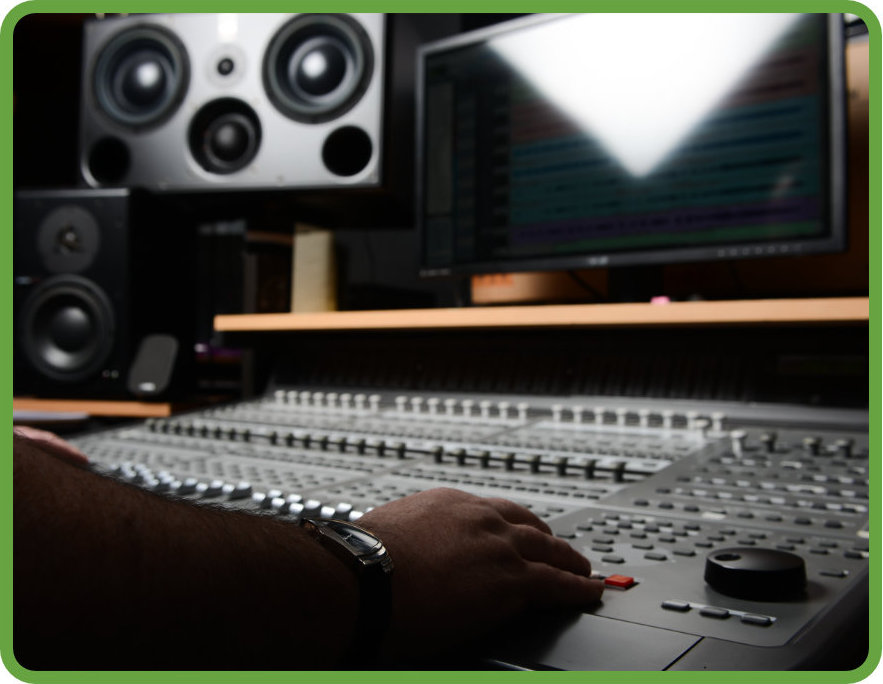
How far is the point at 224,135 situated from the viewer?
1601mm

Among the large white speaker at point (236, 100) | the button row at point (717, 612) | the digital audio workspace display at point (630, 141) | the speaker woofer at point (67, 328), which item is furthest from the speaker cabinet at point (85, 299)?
the button row at point (717, 612)

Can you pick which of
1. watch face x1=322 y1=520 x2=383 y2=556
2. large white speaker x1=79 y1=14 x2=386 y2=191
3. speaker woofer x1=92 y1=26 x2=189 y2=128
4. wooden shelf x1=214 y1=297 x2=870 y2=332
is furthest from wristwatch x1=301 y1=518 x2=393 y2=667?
speaker woofer x1=92 y1=26 x2=189 y2=128

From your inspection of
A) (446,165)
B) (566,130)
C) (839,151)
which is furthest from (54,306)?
(839,151)

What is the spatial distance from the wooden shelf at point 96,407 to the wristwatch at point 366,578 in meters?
1.15

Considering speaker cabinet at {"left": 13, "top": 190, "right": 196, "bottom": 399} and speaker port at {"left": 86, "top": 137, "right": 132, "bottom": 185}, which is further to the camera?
speaker port at {"left": 86, "top": 137, "right": 132, "bottom": 185}

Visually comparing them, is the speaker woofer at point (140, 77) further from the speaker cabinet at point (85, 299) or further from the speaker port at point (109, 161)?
the speaker cabinet at point (85, 299)

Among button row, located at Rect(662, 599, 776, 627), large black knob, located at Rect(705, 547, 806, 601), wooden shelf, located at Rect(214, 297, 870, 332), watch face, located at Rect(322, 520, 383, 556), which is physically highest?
wooden shelf, located at Rect(214, 297, 870, 332)

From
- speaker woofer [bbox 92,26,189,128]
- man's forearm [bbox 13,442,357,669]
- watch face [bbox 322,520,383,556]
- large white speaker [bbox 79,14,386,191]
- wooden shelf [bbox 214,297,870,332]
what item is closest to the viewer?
man's forearm [bbox 13,442,357,669]

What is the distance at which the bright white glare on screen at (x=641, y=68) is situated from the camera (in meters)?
1.06

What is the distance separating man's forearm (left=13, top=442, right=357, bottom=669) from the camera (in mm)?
333

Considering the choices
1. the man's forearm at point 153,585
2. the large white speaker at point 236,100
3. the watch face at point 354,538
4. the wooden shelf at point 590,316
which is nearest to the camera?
the man's forearm at point 153,585

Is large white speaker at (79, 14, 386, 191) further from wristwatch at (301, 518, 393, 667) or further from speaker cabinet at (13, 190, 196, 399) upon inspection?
wristwatch at (301, 518, 393, 667)

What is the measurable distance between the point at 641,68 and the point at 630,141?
106mm

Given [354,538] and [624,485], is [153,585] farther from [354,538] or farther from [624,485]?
[624,485]
